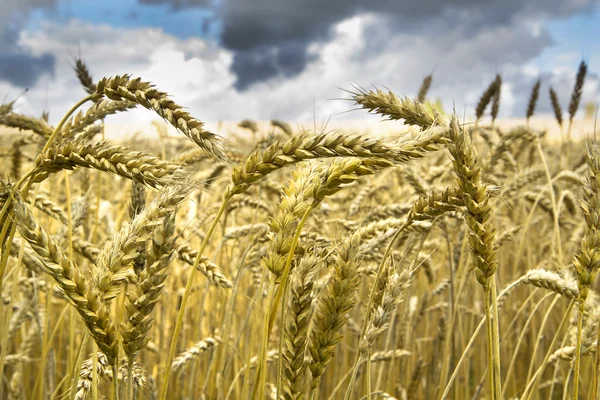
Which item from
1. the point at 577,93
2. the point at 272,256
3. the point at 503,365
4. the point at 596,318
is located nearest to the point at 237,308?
the point at 503,365

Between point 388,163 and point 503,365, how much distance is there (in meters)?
3.07

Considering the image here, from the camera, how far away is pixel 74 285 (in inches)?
39.4

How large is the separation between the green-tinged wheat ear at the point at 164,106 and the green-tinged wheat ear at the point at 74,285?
0.28 metres

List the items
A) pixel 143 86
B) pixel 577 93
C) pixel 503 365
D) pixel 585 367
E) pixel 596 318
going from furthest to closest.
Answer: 1. pixel 577 93
2. pixel 503 365
3. pixel 585 367
4. pixel 596 318
5. pixel 143 86

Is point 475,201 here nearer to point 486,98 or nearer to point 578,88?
point 486,98

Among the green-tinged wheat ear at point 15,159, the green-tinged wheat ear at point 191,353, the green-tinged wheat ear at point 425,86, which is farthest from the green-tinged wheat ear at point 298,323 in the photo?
the green-tinged wheat ear at point 425,86

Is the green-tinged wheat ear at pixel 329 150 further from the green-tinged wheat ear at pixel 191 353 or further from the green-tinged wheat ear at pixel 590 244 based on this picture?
the green-tinged wheat ear at pixel 191 353

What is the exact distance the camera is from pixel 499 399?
1382 millimetres

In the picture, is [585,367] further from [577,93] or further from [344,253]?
[577,93]

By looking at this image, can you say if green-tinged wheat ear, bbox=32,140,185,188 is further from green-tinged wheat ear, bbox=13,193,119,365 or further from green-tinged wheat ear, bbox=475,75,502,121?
green-tinged wheat ear, bbox=475,75,502,121

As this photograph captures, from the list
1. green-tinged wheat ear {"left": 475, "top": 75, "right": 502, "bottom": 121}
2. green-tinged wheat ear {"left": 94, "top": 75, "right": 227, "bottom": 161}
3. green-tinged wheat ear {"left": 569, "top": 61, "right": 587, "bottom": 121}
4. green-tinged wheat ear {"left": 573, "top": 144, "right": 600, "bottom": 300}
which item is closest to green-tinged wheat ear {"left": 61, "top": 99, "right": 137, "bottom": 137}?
green-tinged wheat ear {"left": 94, "top": 75, "right": 227, "bottom": 161}

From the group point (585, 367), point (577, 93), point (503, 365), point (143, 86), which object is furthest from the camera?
point (577, 93)

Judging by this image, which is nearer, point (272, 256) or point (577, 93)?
point (272, 256)

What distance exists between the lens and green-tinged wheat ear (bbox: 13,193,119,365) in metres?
1.00
